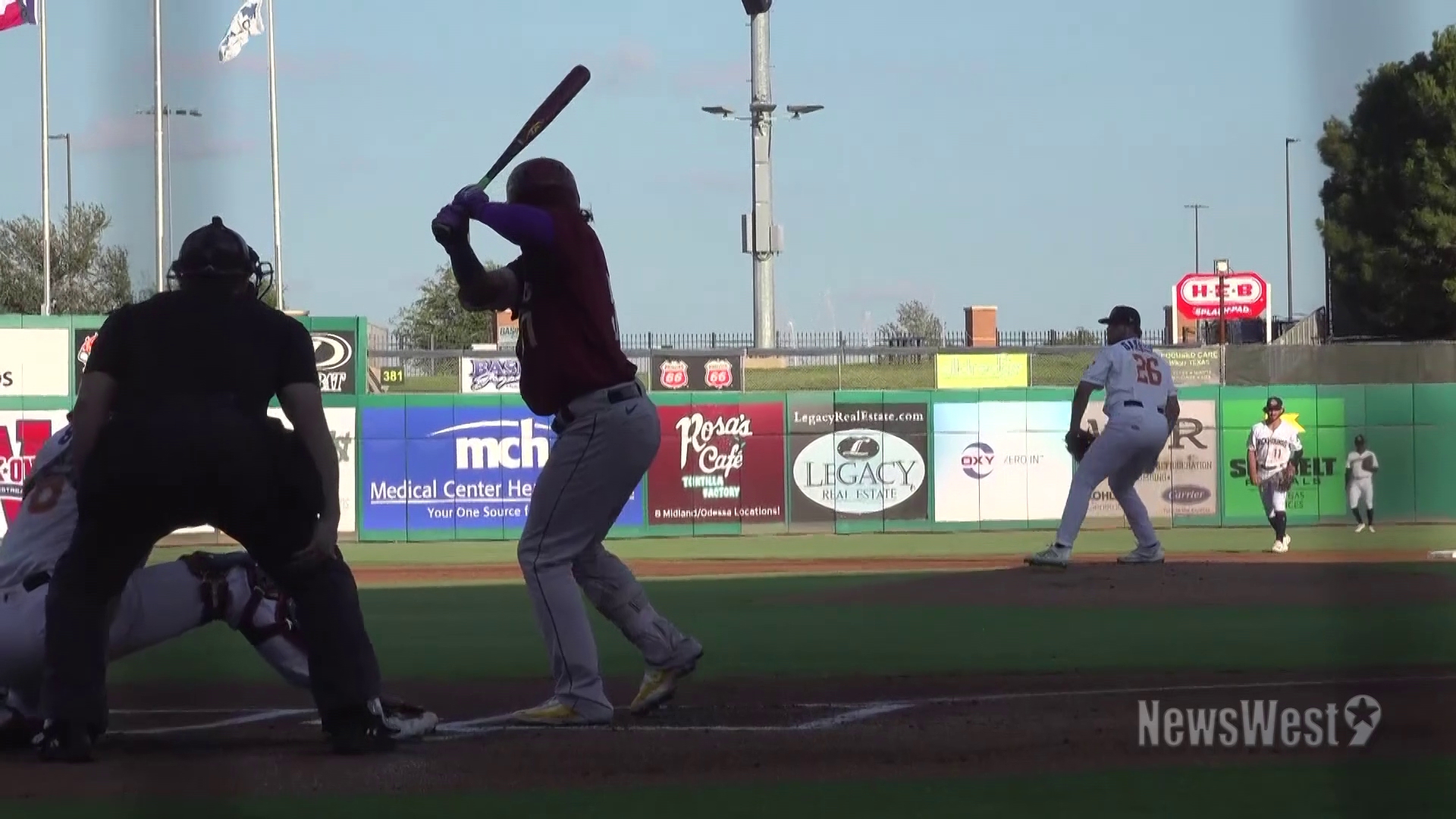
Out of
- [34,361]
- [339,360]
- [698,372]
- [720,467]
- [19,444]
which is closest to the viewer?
[19,444]

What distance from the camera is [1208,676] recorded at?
7.10 meters

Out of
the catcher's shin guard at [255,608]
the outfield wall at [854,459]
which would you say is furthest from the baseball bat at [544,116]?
the outfield wall at [854,459]

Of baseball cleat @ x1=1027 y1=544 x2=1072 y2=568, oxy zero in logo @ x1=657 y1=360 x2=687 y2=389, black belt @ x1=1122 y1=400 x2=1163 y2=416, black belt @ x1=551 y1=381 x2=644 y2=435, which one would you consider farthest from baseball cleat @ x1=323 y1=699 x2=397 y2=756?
oxy zero in logo @ x1=657 y1=360 x2=687 y2=389

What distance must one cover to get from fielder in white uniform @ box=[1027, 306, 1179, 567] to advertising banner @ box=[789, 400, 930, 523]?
13.7m

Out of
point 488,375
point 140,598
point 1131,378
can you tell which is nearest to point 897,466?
point 488,375

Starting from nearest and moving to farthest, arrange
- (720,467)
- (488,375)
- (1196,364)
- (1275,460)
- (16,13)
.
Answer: (1275,460) → (16,13) → (720,467) → (1196,364) → (488,375)

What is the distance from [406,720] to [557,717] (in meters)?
0.54

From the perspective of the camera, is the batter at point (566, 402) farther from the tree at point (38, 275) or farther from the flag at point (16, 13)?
the tree at point (38, 275)

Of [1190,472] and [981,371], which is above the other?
[981,371]

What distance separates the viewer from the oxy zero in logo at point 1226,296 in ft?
173

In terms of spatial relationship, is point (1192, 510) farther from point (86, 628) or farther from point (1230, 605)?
point (86, 628)

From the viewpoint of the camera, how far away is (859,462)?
26453mm

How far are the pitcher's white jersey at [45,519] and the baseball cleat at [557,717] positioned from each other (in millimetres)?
1643

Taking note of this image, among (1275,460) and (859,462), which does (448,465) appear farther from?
(1275,460)
